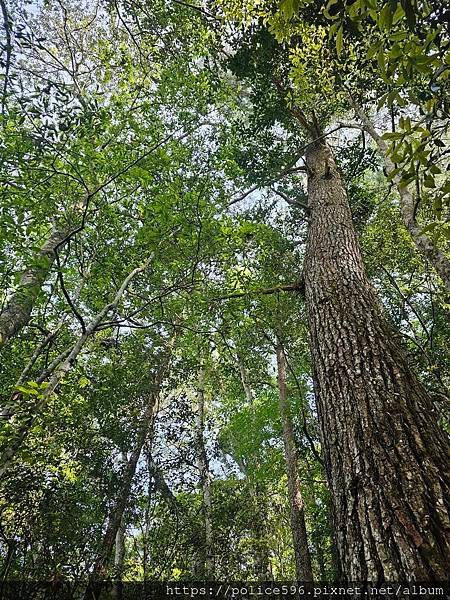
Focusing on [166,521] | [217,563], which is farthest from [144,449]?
[217,563]

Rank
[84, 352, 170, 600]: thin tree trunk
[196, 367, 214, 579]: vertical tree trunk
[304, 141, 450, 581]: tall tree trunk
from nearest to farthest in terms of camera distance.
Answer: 1. [304, 141, 450, 581]: tall tree trunk
2. [84, 352, 170, 600]: thin tree trunk
3. [196, 367, 214, 579]: vertical tree trunk

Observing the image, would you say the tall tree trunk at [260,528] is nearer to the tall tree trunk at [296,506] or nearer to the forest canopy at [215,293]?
the forest canopy at [215,293]

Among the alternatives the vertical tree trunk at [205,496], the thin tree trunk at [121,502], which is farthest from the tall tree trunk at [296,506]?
the thin tree trunk at [121,502]

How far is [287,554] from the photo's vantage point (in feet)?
31.8

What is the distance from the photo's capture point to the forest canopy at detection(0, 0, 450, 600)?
5.86 feet

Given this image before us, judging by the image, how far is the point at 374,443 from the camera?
192 cm

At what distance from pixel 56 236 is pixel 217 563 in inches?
251

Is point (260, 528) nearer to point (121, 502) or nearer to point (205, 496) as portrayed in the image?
point (205, 496)

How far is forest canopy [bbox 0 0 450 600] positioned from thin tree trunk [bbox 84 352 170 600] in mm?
47

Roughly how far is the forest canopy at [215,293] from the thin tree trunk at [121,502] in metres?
0.05

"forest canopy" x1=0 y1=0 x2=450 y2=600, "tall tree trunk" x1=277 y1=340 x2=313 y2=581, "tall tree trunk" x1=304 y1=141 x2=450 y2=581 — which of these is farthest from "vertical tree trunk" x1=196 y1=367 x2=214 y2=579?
"tall tree trunk" x1=304 y1=141 x2=450 y2=581

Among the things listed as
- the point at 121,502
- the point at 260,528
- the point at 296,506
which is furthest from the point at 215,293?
the point at 260,528

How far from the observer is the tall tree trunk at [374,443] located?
1493mm

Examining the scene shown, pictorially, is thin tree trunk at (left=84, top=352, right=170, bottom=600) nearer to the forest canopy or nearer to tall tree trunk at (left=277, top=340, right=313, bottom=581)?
the forest canopy
